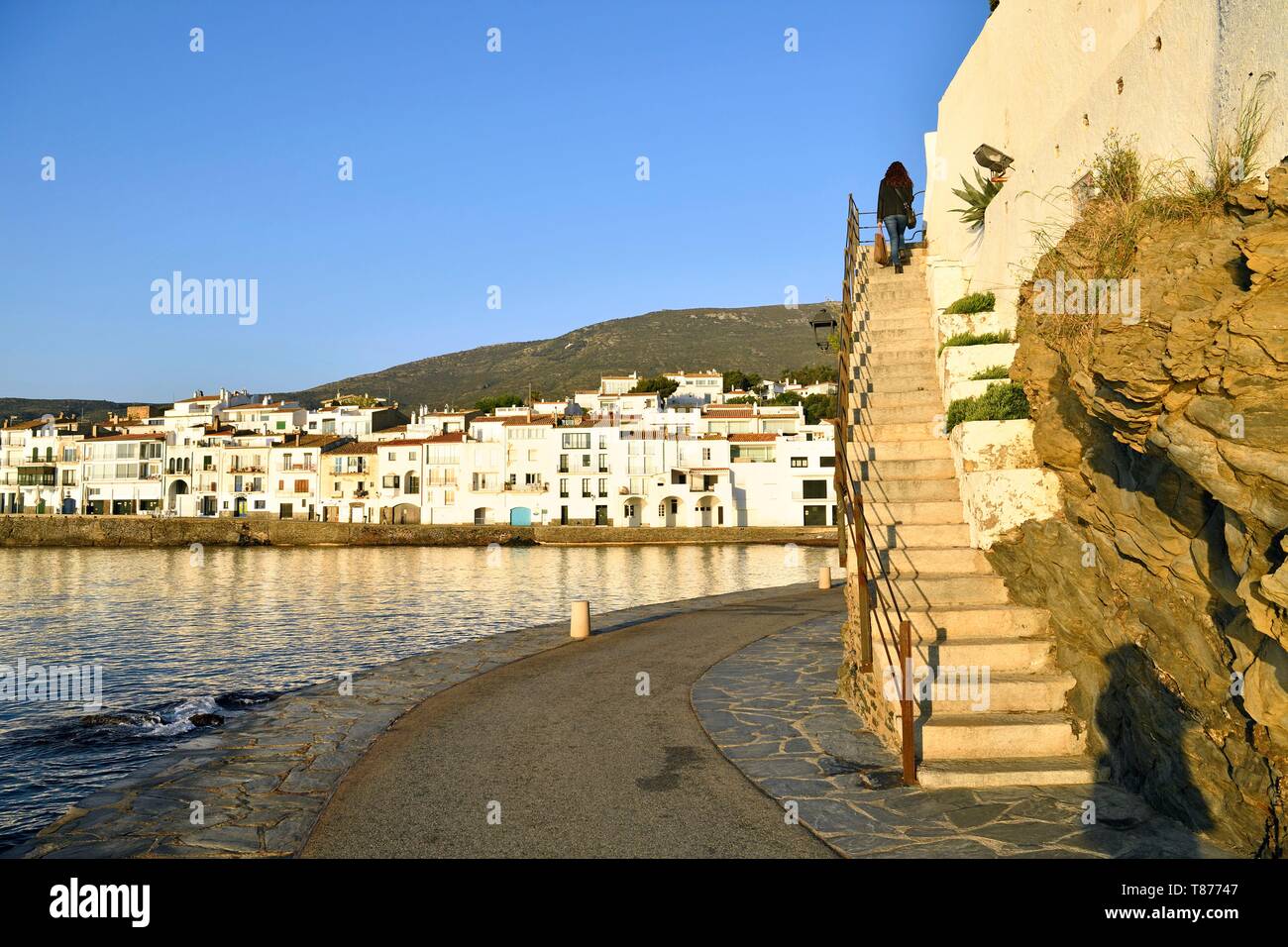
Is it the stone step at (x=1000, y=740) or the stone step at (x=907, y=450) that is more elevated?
the stone step at (x=907, y=450)

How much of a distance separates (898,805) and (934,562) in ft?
11.8

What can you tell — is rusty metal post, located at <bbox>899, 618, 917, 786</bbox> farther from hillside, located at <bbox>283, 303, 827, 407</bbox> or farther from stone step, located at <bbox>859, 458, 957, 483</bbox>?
hillside, located at <bbox>283, 303, 827, 407</bbox>

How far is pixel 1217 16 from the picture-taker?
20.7ft

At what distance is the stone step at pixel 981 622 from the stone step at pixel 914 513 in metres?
1.93

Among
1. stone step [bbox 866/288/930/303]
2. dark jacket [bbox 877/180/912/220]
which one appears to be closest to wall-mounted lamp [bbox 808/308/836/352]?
stone step [bbox 866/288/930/303]

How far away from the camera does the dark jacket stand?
728 inches

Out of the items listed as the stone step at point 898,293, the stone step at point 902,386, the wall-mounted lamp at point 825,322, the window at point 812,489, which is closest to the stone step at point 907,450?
the stone step at point 902,386

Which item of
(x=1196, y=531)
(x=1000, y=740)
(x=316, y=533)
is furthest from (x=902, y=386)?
(x=316, y=533)

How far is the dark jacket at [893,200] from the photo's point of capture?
18.5 m

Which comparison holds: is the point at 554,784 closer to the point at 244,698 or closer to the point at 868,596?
the point at 868,596

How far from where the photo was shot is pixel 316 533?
3300 inches

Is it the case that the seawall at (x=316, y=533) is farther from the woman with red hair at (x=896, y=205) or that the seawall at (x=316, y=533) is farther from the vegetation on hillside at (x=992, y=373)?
the vegetation on hillside at (x=992, y=373)

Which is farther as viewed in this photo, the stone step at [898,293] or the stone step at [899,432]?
the stone step at [898,293]
